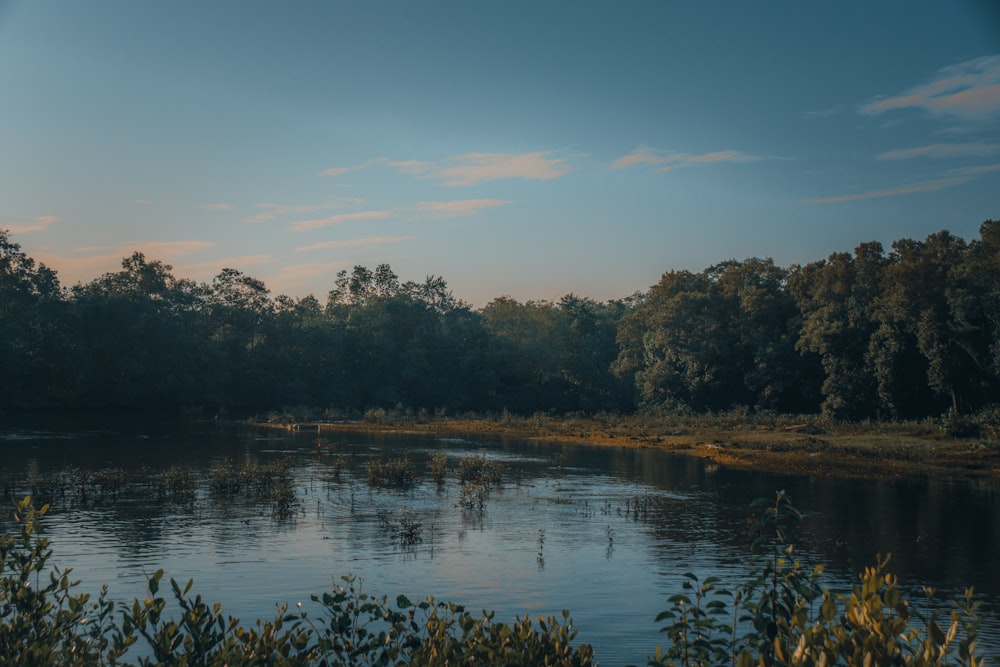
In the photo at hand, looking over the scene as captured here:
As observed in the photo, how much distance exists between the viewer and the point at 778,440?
58188 millimetres

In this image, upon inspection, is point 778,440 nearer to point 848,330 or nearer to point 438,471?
point 848,330

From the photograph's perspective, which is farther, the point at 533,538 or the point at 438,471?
the point at 438,471

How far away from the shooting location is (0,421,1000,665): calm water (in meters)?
20.6

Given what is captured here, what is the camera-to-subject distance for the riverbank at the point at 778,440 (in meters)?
46.0

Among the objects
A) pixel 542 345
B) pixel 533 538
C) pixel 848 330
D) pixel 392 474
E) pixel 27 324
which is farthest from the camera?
pixel 542 345

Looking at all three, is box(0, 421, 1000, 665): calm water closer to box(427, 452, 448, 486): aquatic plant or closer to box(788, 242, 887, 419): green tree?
box(427, 452, 448, 486): aquatic plant

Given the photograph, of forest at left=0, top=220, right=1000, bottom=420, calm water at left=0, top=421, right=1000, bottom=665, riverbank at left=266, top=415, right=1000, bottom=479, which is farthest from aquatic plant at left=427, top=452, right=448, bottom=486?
forest at left=0, top=220, right=1000, bottom=420

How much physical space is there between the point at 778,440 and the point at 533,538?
35598mm

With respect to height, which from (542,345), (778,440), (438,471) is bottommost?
(778,440)

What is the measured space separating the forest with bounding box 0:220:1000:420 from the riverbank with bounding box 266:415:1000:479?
24.6 feet

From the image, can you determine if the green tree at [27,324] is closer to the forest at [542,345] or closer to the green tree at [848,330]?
the forest at [542,345]

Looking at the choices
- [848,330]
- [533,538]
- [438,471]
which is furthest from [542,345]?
[533,538]

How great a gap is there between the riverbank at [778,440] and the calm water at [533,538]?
5.16m

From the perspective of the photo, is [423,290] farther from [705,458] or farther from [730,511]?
[730,511]
